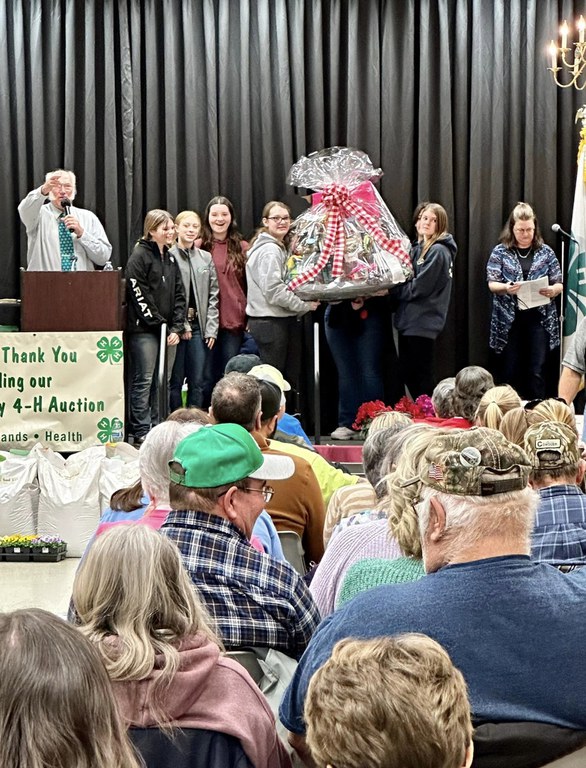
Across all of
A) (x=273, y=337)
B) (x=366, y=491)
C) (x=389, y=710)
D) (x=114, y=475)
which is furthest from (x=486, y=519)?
(x=273, y=337)

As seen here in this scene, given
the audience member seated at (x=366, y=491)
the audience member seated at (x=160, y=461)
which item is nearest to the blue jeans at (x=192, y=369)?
the audience member seated at (x=366, y=491)

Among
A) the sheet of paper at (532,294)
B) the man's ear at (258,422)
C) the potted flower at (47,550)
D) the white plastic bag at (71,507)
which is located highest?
the sheet of paper at (532,294)

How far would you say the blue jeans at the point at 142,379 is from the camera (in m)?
7.18

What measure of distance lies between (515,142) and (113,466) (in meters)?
4.43

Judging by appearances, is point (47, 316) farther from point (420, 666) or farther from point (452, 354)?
point (420, 666)

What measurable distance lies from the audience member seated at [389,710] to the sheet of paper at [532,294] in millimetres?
6769

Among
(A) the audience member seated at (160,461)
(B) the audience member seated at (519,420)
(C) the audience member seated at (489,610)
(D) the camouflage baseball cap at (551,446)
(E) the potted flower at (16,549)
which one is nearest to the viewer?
(C) the audience member seated at (489,610)

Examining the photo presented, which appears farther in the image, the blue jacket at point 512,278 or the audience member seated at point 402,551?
the blue jacket at point 512,278

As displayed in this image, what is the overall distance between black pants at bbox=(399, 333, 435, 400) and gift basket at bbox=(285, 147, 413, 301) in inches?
23.7

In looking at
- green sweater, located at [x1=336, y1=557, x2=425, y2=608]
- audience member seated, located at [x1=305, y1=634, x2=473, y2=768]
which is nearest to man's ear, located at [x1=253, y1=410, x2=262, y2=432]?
green sweater, located at [x1=336, y1=557, x2=425, y2=608]

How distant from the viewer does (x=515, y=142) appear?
866 cm

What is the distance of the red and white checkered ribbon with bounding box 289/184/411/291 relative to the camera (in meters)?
7.02

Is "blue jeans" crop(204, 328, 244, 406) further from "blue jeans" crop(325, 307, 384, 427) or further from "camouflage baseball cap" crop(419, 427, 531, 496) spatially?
"camouflage baseball cap" crop(419, 427, 531, 496)

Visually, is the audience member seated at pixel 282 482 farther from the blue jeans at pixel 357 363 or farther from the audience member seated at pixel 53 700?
the blue jeans at pixel 357 363
